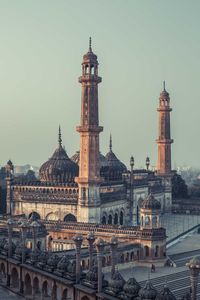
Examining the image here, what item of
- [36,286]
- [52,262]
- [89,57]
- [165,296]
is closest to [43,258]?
[52,262]

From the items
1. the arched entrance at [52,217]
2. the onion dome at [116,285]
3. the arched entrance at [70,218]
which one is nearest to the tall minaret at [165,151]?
the arched entrance at [52,217]

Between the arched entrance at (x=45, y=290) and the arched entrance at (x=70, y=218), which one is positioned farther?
the arched entrance at (x=70, y=218)

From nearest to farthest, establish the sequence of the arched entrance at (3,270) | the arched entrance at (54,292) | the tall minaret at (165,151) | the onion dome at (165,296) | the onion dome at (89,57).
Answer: the onion dome at (165,296) < the arched entrance at (54,292) < the arched entrance at (3,270) < the onion dome at (89,57) < the tall minaret at (165,151)

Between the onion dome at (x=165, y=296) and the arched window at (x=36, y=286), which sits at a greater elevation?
the onion dome at (x=165, y=296)

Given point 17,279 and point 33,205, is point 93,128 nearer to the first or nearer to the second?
point 33,205

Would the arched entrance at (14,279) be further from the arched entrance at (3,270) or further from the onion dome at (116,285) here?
the onion dome at (116,285)

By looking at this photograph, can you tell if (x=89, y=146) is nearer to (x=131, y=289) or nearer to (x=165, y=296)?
(x=131, y=289)
